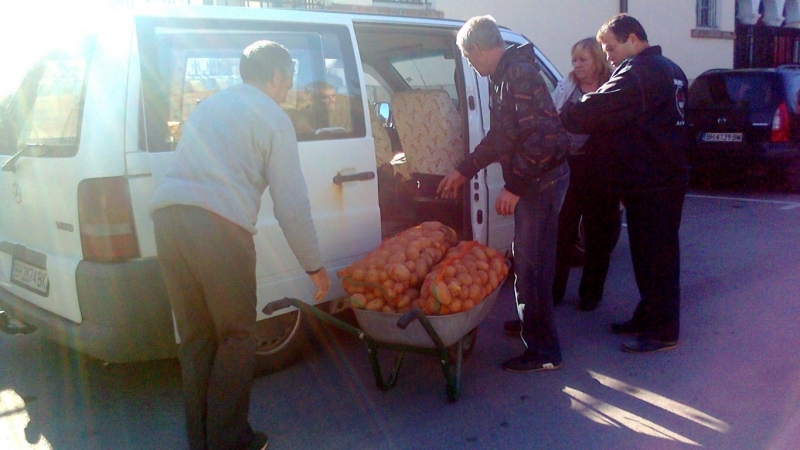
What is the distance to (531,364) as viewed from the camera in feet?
13.2

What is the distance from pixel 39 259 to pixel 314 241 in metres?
1.53

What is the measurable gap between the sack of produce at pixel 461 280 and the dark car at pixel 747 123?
280 inches

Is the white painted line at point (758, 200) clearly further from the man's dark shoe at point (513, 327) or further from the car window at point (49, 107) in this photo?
the car window at point (49, 107)

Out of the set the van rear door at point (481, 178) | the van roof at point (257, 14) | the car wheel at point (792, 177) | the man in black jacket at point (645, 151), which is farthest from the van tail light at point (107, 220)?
the car wheel at point (792, 177)

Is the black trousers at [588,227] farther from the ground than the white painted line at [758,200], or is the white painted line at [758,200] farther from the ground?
the black trousers at [588,227]

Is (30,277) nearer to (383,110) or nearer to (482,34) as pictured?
(482,34)

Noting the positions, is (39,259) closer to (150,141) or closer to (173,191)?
(150,141)

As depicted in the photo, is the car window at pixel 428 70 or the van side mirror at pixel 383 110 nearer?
the car window at pixel 428 70

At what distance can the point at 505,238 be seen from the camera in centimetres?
525

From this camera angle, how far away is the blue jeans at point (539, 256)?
3.84m

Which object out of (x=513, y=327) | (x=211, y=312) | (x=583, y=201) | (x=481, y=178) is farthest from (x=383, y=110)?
(x=211, y=312)

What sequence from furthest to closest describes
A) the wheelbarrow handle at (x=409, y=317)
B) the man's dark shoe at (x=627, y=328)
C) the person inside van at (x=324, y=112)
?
the man's dark shoe at (x=627, y=328) < the person inside van at (x=324, y=112) < the wheelbarrow handle at (x=409, y=317)

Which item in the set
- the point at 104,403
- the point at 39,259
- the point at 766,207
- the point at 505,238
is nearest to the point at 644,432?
the point at 505,238

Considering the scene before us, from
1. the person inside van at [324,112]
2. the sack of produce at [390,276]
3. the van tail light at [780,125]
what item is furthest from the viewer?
the van tail light at [780,125]
